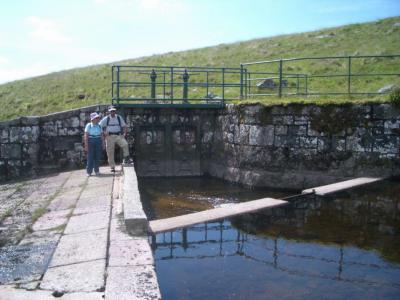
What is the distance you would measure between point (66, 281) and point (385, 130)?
901 cm

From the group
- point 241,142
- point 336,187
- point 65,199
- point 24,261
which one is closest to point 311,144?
point 241,142

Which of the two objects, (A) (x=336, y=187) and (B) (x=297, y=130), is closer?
(A) (x=336, y=187)

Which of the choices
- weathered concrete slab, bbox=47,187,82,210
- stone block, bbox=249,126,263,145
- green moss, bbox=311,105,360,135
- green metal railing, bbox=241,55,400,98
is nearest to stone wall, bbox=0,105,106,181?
weathered concrete slab, bbox=47,187,82,210

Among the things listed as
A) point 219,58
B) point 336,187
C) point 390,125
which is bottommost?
point 336,187

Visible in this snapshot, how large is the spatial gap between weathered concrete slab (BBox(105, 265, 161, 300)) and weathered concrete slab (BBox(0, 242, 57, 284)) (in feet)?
2.96

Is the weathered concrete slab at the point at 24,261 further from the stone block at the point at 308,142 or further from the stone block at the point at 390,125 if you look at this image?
the stone block at the point at 390,125

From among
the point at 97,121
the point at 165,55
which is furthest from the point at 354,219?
the point at 165,55

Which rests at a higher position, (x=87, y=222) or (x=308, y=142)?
(x=308, y=142)

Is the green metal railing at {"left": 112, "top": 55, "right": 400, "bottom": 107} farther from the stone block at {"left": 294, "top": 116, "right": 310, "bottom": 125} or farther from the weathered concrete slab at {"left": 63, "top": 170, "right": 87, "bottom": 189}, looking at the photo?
the weathered concrete slab at {"left": 63, "top": 170, "right": 87, "bottom": 189}

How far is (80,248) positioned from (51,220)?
1.95m

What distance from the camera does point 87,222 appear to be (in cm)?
730

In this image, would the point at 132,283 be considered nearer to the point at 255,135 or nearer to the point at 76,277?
the point at 76,277

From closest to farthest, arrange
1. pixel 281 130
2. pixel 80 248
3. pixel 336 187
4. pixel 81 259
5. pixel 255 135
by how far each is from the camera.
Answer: pixel 81 259
pixel 80 248
pixel 336 187
pixel 281 130
pixel 255 135

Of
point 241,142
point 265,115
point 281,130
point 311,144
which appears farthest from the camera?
point 241,142
